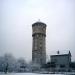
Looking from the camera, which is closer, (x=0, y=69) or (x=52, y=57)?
(x=0, y=69)

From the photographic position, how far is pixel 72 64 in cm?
490

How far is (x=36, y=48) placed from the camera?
876cm

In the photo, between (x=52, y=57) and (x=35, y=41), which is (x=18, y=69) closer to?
(x=52, y=57)

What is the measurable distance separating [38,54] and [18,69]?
2.31m

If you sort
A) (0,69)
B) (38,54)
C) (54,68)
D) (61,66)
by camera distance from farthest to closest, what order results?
(38,54) < (61,66) < (54,68) < (0,69)

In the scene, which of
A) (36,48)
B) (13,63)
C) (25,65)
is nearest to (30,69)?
(25,65)

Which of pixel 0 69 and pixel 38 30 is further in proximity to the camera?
pixel 38 30

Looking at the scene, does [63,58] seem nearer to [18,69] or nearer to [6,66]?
[18,69]

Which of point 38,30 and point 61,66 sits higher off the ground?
point 38,30

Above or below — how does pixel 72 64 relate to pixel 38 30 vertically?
below

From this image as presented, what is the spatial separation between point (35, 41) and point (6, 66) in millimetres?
4083

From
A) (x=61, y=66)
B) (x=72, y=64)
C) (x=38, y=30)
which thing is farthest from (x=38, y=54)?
(x=72, y=64)

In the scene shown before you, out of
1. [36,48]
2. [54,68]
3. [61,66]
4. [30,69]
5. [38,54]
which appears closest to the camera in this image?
[54,68]

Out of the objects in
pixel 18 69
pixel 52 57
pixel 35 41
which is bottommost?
pixel 18 69
